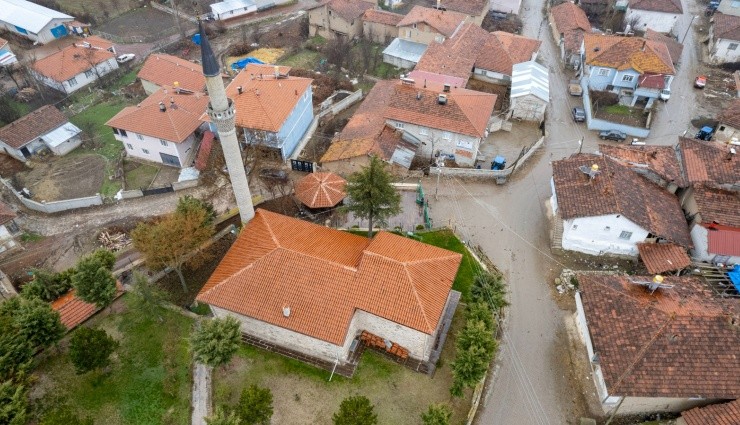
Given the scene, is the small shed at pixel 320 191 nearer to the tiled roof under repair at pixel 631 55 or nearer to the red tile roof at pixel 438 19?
the red tile roof at pixel 438 19

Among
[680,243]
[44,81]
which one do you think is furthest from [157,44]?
[680,243]

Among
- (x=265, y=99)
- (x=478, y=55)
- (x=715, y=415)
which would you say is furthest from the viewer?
(x=478, y=55)

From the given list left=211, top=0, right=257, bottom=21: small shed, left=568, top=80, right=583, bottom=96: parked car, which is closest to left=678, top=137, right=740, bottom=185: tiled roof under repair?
left=568, top=80, right=583, bottom=96: parked car

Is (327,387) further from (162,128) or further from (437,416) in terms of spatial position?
(162,128)

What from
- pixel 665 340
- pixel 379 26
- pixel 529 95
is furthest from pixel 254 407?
pixel 379 26

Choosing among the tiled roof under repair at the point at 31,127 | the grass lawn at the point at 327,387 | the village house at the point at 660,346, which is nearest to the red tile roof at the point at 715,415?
the village house at the point at 660,346

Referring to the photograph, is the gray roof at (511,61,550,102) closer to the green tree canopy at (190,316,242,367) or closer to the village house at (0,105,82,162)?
the green tree canopy at (190,316,242,367)
